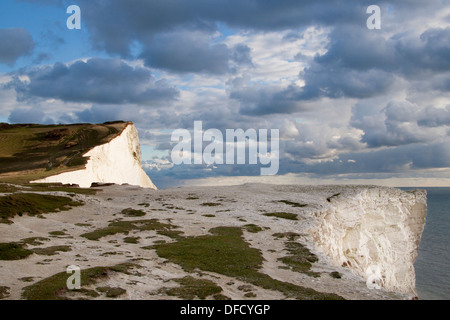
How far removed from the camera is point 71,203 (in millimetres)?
52656

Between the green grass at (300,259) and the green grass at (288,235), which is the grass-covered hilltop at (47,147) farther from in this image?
the green grass at (300,259)

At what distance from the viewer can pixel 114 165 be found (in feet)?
343

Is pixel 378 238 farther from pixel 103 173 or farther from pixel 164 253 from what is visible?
pixel 103 173

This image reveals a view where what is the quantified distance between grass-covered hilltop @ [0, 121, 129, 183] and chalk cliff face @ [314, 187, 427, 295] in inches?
2432

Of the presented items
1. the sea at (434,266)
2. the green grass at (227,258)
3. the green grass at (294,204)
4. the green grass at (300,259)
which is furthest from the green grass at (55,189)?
the sea at (434,266)

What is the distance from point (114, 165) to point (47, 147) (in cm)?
1931

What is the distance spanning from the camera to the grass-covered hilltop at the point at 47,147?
285ft

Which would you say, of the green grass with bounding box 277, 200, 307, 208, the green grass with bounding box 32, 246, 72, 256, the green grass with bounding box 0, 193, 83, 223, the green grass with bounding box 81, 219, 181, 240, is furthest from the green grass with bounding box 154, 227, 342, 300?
the green grass with bounding box 277, 200, 307, 208

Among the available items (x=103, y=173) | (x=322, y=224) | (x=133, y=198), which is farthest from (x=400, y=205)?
(x=103, y=173)

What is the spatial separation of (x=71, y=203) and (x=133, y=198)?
11.2 m

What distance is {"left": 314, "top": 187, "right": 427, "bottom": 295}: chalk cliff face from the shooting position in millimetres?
56625

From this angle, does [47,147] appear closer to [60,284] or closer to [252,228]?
[252,228]

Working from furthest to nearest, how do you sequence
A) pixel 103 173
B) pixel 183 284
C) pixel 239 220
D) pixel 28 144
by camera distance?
1. pixel 28 144
2. pixel 103 173
3. pixel 239 220
4. pixel 183 284
